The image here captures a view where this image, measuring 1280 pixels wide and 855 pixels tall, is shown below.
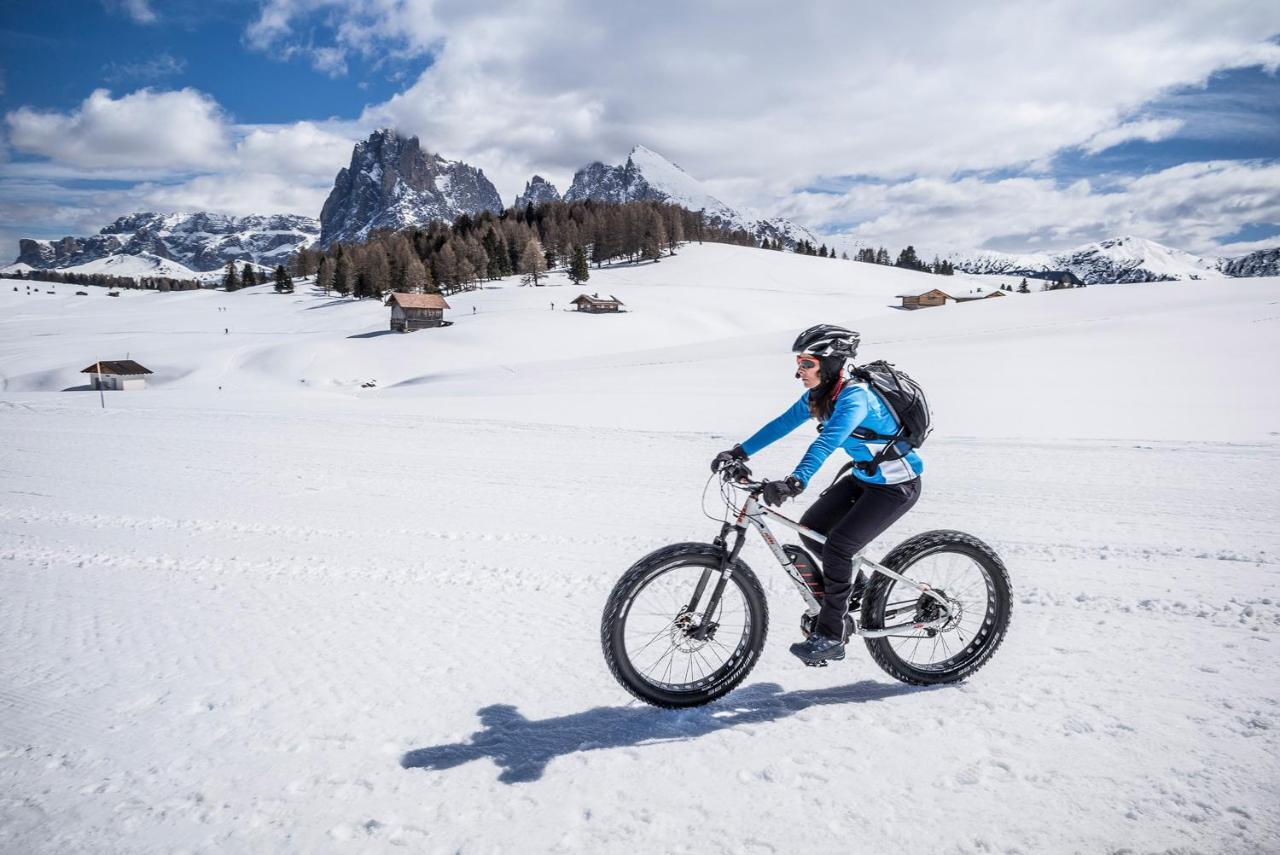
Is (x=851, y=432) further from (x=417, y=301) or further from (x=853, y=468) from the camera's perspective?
(x=417, y=301)

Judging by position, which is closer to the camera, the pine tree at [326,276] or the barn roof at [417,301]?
the barn roof at [417,301]

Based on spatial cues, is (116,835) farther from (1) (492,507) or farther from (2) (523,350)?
(2) (523,350)

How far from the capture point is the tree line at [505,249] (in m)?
93.9

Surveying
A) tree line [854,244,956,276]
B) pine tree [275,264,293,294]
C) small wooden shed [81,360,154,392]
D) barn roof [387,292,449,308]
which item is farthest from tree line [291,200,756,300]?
tree line [854,244,956,276]

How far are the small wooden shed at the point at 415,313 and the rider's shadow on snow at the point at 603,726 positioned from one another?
69244 mm

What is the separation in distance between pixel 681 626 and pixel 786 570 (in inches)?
33.8

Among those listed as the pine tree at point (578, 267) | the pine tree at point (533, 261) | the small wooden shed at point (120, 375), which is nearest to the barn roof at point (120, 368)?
the small wooden shed at point (120, 375)

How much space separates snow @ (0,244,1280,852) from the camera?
319 centimetres

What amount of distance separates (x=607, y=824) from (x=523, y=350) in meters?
55.5

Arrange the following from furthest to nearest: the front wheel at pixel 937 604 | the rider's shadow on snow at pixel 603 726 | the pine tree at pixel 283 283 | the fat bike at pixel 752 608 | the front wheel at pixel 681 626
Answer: the pine tree at pixel 283 283 < the front wheel at pixel 937 604 < the fat bike at pixel 752 608 < the front wheel at pixel 681 626 < the rider's shadow on snow at pixel 603 726

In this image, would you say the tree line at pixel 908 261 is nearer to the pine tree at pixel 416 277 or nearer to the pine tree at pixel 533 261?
the pine tree at pixel 533 261

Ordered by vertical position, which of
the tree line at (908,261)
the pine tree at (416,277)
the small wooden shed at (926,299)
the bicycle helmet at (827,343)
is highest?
the tree line at (908,261)

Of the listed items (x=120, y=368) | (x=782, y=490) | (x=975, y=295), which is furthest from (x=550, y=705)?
(x=975, y=295)

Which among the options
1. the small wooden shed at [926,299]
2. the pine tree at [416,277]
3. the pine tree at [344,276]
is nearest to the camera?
the pine tree at [416,277]
